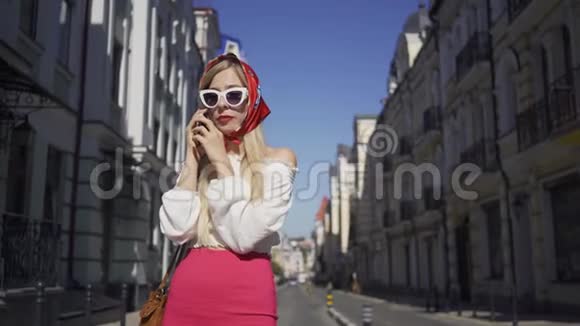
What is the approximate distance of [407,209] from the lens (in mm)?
37250

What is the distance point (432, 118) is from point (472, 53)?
8.05m

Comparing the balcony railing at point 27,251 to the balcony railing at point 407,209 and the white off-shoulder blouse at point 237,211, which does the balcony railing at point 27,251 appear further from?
the balcony railing at point 407,209

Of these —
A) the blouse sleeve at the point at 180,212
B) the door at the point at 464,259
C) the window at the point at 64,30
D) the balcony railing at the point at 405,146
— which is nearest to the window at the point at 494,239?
the door at the point at 464,259

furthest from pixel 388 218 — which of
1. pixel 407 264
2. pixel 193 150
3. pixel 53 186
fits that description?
pixel 193 150

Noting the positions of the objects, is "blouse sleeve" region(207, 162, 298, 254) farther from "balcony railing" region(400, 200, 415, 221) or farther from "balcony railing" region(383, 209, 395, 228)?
"balcony railing" region(383, 209, 395, 228)

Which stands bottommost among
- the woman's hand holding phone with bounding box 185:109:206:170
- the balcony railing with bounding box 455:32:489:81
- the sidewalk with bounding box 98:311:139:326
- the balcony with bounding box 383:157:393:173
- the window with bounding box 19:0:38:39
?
the sidewalk with bounding box 98:311:139:326

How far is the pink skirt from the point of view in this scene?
6.45 feet

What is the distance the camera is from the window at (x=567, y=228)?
1574 centimetres

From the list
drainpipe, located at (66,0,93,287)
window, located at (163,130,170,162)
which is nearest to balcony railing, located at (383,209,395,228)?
window, located at (163,130,170,162)

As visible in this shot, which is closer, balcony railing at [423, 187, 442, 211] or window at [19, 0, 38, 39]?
window at [19, 0, 38, 39]

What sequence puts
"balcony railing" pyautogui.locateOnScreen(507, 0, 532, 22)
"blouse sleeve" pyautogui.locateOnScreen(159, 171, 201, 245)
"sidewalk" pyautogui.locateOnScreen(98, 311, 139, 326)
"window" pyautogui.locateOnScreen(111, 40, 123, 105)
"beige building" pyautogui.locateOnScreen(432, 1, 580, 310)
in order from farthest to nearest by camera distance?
1. "window" pyautogui.locateOnScreen(111, 40, 123, 105)
2. "balcony railing" pyautogui.locateOnScreen(507, 0, 532, 22)
3. "beige building" pyautogui.locateOnScreen(432, 1, 580, 310)
4. "sidewalk" pyautogui.locateOnScreen(98, 311, 139, 326)
5. "blouse sleeve" pyautogui.locateOnScreen(159, 171, 201, 245)

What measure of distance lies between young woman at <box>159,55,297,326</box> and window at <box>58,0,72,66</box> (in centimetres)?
1295

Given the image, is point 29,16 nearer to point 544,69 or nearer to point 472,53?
point 544,69

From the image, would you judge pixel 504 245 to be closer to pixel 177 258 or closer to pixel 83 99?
pixel 83 99
